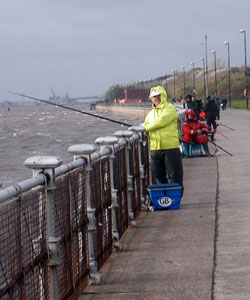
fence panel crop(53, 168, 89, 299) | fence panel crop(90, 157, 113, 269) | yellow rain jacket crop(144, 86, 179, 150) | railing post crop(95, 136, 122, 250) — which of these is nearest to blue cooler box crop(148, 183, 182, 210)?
yellow rain jacket crop(144, 86, 179, 150)

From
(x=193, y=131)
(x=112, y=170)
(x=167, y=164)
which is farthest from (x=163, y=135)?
(x=193, y=131)

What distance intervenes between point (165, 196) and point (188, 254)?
3312mm

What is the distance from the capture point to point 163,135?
1163 centimetres

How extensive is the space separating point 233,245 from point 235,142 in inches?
765

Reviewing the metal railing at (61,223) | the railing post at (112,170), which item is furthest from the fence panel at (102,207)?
the railing post at (112,170)

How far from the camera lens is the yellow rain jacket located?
37.8 ft

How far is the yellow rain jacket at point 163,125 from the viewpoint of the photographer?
11.5m

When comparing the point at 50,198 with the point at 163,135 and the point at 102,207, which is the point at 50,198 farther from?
the point at 163,135

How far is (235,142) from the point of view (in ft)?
91.4

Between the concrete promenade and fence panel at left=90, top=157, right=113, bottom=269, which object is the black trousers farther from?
fence panel at left=90, top=157, right=113, bottom=269

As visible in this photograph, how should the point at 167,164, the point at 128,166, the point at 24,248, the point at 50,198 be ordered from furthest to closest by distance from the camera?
the point at 167,164 → the point at 128,166 → the point at 50,198 → the point at 24,248

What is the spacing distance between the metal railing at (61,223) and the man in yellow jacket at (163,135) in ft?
6.14

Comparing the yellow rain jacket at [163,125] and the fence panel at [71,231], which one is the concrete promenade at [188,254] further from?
the yellow rain jacket at [163,125]

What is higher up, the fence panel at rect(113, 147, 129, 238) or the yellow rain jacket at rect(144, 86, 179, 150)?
the yellow rain jacket at rect(144, 86, 179, 150)
